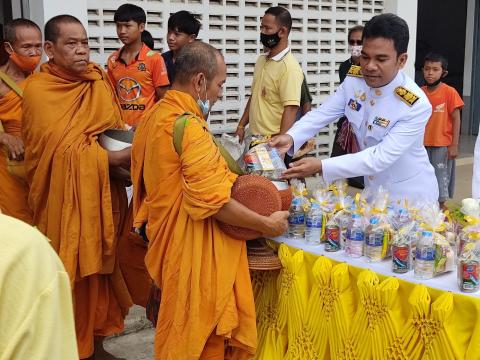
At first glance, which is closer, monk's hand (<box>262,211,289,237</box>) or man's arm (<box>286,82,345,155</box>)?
monk's hand (<box>262,211,289,237</box>)

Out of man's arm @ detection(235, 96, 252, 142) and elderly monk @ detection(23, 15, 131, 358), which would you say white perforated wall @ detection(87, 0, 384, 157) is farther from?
elderly monk @ detection(23, 15, 131, 358)

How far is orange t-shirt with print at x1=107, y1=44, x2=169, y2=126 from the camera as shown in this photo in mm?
4652

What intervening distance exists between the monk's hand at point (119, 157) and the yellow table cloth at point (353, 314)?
0.95m

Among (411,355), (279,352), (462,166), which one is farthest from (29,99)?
(462,166)

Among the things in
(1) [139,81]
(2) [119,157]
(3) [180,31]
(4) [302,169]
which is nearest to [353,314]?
(4) [302,169]

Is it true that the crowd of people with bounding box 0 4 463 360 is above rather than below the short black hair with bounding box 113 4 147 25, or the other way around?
below

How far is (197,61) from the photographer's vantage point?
273cm

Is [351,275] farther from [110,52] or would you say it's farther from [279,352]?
[110,52]

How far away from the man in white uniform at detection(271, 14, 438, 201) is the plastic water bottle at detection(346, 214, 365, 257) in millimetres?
391

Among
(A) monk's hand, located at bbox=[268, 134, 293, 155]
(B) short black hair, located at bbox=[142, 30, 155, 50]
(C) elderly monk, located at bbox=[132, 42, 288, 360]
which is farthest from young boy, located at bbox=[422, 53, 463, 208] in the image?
(C) elderly monk, located at bbox=[132, 42, 288, 360]

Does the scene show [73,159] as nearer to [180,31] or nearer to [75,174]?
[75,174]

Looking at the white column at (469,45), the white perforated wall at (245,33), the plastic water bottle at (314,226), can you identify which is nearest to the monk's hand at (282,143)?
the plastic water bottle at (314,226)

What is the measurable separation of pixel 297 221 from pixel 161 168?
27.9 inches

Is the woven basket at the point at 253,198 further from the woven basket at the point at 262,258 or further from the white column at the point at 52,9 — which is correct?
the white column at the point at 52,9
